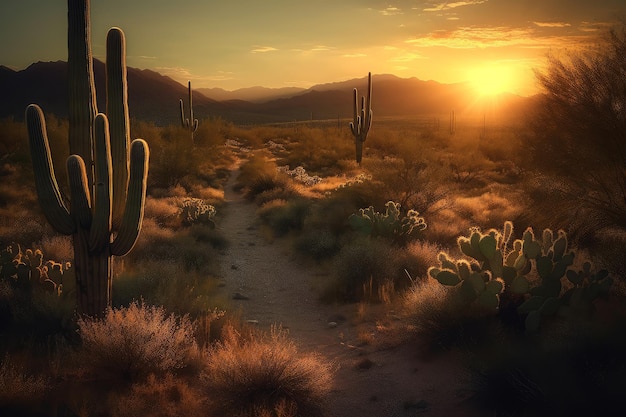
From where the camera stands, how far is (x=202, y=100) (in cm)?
15462

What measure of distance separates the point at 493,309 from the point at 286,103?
194 m

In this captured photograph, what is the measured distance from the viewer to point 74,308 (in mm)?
6672

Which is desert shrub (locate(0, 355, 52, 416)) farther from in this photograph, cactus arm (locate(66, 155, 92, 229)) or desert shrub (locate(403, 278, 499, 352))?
desert shrub (locate(403, 278, 499, 352))

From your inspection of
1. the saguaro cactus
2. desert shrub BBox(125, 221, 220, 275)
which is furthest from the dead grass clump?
the saguaro cactus

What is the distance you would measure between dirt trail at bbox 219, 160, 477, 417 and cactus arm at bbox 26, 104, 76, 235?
316 centimetres

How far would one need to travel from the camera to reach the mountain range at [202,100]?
345ft

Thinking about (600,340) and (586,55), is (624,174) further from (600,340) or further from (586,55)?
(600,340)

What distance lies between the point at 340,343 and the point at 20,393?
4.07 m

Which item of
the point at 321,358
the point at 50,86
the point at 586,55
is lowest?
the point at 321,358

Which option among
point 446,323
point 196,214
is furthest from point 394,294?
point 196,214

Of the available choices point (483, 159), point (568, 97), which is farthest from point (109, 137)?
point (483, 159)

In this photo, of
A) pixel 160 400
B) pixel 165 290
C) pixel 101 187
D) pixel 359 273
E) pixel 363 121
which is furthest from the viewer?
pixel 363 121

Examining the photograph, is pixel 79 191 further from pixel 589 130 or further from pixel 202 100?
pixel 202 100

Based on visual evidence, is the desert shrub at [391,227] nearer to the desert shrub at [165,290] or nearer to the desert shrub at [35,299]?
the desert shrub at [165,290]
